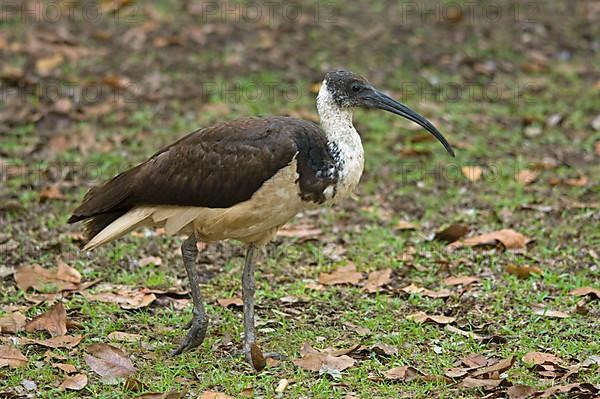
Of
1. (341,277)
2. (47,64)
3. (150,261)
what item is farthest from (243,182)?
(47,64)

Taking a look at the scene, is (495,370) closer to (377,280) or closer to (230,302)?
(377,280)

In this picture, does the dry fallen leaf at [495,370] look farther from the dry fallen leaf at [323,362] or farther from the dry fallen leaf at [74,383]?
the dry fallen leaf at [74,383]

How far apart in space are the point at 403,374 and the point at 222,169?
1.52 metres

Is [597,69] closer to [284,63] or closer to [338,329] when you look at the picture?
[284,63]

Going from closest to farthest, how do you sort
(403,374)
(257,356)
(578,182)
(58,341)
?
1. (403,374)
2. (257,356)
3. (58,341)
4. (578,182)

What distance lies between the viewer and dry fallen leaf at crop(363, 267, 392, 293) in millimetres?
7090

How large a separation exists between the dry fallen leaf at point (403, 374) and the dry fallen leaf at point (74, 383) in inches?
62.3

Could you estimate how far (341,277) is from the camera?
7262 mm

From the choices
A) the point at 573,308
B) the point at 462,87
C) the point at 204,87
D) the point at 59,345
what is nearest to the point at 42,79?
the point at 204,87

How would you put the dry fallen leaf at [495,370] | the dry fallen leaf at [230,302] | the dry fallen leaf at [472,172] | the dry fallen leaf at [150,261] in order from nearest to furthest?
the dry fallen leaf at [495,370] < the dry fallen leaf at [230,302] < the dry fallen leaf at [150,261] < the dry fallen leaf at [472,172]

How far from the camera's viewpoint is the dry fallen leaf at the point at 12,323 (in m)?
6.16

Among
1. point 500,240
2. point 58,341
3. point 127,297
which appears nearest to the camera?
point 58,341

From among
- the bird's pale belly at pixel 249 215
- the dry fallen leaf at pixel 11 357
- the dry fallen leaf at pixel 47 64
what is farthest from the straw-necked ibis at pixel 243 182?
the dry fallen leaf at pixel 47 64

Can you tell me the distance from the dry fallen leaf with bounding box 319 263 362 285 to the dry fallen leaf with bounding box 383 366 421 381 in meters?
1.56
